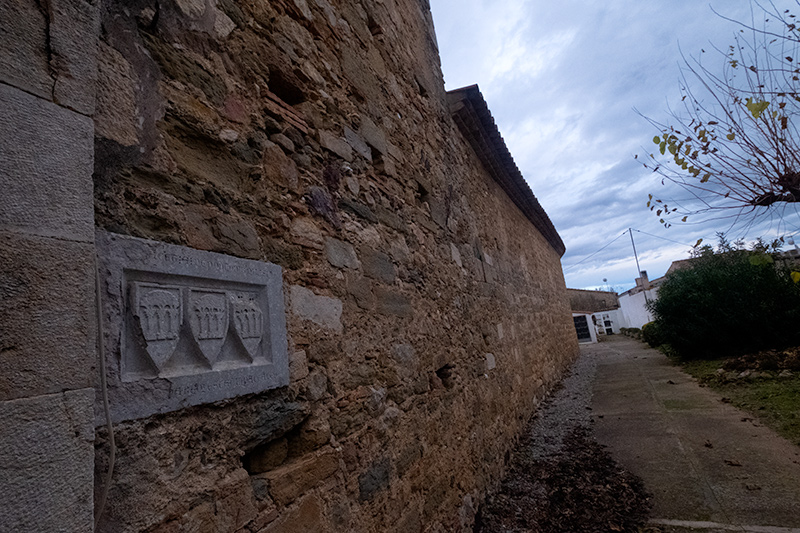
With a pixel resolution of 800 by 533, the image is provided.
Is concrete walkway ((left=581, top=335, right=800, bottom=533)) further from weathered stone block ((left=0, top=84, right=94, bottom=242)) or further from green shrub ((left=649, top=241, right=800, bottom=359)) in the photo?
weathered stone block ((left=0, top=84, right=94, bottom=242))

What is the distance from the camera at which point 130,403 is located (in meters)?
0.98

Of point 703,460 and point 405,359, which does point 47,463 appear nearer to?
point 405,359

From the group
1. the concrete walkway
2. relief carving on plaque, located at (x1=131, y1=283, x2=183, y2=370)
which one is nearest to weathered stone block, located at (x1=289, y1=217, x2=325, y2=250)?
relief carving on plaque, located at (x1=131, y1=283, x2=183, y2=370)

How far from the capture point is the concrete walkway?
242 cm

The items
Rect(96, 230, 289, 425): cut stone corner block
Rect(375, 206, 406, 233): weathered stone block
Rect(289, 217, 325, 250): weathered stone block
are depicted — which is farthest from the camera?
Rect(375, 206, 406, 233): weathered stone block

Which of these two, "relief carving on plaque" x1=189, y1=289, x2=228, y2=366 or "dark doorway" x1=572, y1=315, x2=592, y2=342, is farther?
"dark doorway" x1=572, y1=315, x2=592, y2=342

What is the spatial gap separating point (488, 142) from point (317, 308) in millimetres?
3980

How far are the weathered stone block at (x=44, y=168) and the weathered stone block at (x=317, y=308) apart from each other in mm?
795

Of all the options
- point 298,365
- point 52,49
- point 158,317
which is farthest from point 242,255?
point 52,49

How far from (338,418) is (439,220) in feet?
6.20

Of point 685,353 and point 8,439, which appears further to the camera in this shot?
point 685,353

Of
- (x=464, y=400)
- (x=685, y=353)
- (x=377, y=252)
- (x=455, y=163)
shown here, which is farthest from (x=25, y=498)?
(x=685, y=353)

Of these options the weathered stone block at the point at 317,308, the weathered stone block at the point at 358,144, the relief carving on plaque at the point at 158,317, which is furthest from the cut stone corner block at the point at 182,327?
the weathered stone block at the point at 358,144

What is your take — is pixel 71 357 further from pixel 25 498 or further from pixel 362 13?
pixel 362 13
